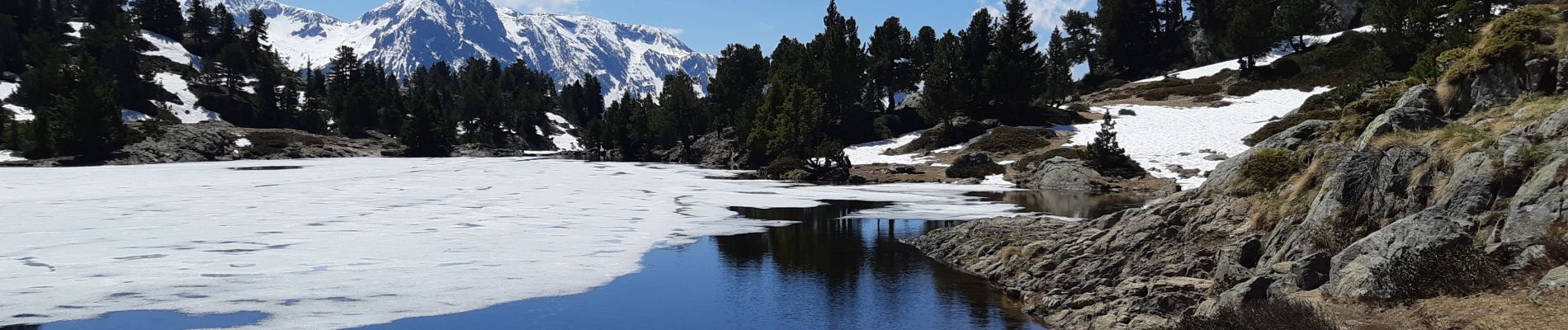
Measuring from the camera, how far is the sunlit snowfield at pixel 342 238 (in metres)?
21.0

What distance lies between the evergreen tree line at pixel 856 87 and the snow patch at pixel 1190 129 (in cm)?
974

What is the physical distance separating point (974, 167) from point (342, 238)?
48276 millimetres

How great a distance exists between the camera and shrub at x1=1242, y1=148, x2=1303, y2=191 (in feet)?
79.8

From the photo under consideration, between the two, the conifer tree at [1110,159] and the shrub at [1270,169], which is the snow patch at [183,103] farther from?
the shrub at [1270,169]

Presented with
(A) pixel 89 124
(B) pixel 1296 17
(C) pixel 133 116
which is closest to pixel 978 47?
(B) pixel 1296 17

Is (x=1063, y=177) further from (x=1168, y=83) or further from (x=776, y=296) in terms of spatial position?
(x=1168, y=83)

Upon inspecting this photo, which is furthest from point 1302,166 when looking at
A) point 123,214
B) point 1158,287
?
point 123,214

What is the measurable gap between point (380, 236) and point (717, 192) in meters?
28.1

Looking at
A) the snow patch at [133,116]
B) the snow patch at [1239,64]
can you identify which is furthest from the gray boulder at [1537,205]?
the snow patch at [133,116]

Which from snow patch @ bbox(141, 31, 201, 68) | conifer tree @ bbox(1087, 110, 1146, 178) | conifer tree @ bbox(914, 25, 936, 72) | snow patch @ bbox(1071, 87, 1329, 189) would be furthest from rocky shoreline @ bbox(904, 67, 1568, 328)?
snow patch @ bbox(141, 31, 201, 68)

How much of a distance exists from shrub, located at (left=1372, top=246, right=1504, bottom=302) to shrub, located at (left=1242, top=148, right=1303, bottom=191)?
36.8 ft

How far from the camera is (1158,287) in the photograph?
63.0ft

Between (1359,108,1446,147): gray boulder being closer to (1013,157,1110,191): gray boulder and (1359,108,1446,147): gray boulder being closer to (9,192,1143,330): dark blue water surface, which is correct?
(9,192,1143,330): dark blue water surface

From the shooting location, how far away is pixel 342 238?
31828 millimetres
